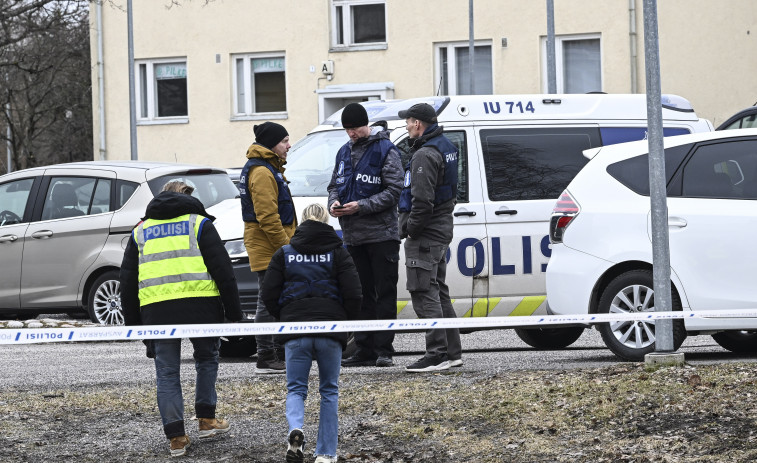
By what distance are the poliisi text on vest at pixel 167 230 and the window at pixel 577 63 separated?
22.1 meters

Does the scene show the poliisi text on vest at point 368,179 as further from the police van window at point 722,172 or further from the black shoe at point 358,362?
the police van window at point 722,172

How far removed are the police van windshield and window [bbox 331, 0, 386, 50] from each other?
18472 mm

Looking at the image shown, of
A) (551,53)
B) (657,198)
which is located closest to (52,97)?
(551,53)

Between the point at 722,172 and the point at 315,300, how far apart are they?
4230mm

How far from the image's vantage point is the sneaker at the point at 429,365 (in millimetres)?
9797

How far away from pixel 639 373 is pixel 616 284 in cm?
156

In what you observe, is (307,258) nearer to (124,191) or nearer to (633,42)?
(124,191)

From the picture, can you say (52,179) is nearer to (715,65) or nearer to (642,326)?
(642,326)

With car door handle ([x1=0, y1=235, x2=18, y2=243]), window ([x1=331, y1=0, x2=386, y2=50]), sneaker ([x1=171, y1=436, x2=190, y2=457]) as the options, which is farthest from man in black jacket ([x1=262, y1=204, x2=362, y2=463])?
window ([x1=331, y1=0, x2=386, y2=50])

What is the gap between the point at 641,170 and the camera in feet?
34.2

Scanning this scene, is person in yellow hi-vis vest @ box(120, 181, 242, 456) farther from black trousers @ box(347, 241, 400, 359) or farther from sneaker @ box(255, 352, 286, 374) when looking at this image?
sneaker @ box(255, 352, 286, 374)

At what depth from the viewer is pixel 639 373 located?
8.77 meters

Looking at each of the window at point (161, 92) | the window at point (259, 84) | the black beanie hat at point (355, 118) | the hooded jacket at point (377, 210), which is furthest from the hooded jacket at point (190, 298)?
the window at point (161, 92)

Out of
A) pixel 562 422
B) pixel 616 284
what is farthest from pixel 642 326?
pixel 562 422
